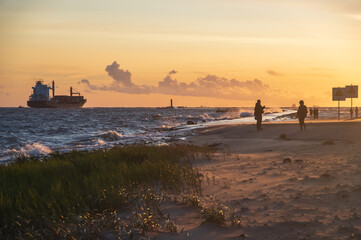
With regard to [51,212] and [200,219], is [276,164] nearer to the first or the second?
[200,219]

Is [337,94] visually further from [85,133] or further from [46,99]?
[46,99]

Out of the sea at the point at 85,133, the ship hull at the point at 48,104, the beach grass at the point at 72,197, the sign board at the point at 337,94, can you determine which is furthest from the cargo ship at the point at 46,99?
the beach grass at the point at 72,197

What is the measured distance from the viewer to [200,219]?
198 inches

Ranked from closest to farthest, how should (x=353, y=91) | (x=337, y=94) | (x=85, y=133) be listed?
(x=337, y=94) < (x=353, y=91) < (x=85, y=133)

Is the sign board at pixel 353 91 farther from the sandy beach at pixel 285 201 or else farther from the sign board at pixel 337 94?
the sandy beach at pixel 285 201

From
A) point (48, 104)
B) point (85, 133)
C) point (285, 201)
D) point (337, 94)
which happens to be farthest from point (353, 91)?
point (48, 104)

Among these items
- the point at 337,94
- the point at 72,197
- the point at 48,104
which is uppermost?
the point at 48,104

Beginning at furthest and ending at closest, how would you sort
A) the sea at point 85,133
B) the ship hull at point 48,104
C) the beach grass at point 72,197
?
the ship hull at point 48,104
the sea at point 85,133
the beach grass at point 72,197

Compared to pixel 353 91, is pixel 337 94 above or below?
below

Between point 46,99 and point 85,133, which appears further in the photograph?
point 46,99

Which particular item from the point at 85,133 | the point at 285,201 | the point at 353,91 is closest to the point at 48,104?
the point at 85,133

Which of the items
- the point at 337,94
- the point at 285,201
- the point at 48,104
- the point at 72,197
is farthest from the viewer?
the point at 48,104

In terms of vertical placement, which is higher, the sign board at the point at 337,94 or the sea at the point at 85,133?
the sign board at the point at 337,94

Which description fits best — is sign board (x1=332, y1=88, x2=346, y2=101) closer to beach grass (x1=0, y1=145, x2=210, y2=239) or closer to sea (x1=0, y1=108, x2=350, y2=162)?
sea (x1=0, y1=108, x2=350, y2=162)
